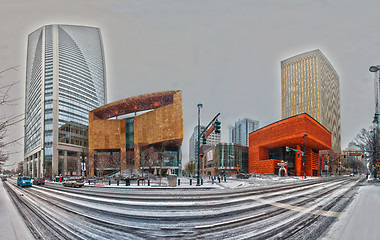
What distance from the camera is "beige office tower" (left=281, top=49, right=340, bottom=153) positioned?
13912 centimetres

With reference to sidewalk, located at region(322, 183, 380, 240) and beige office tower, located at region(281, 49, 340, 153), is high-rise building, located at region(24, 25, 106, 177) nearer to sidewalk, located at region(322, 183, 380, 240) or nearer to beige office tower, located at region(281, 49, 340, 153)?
sidewalk, located at region(322, 183, 380, 240)

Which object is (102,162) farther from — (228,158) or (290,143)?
(228,158)

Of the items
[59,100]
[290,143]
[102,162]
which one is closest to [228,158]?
[290,143]

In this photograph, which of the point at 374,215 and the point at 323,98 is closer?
the point at 374,215

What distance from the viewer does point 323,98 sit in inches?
5468

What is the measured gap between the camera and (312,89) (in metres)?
142

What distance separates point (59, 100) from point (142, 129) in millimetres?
47496

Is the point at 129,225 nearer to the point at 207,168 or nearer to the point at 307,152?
the point at 307,152

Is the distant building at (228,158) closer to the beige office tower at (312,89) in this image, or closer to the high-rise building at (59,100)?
the high-rise building at (59,100)

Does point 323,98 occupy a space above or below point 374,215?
above

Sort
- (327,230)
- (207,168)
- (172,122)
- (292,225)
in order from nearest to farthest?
1. (327,230)
2. (292,225)
3. (172,122)
4. (207,168)

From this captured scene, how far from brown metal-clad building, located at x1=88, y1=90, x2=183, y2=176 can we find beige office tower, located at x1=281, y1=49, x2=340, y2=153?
10625 cm

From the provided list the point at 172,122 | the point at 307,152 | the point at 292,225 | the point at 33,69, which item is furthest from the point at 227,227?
the point at 33,69

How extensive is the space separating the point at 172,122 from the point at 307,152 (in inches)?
1696
